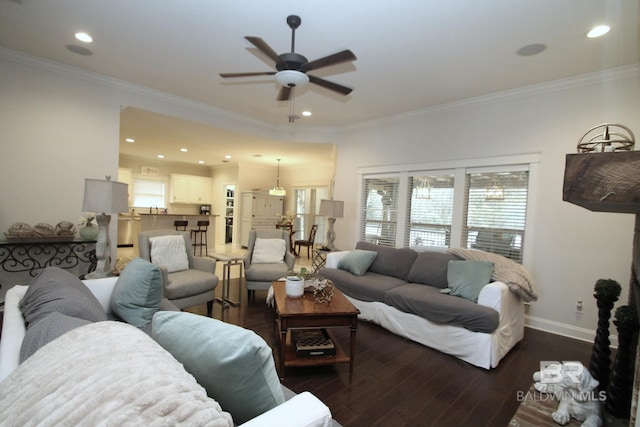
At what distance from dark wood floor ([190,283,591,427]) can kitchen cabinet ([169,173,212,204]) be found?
23.9 feet

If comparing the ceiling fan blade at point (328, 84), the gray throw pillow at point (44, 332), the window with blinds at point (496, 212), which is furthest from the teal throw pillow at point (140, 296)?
the window with blinds at point (496, 212)

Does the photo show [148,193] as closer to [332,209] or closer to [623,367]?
[332,209]

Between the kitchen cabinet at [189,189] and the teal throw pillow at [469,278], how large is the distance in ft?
28.0

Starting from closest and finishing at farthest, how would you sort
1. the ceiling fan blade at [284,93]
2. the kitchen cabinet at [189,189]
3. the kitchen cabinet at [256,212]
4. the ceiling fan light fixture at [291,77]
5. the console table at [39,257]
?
the ceiling fan light fixture at [291,77] → the ceiling fan blade at [284,93] → the console table at [39,257] → the kitchen cabinet at [256,212] → the kitchen cabinet at [189,189]

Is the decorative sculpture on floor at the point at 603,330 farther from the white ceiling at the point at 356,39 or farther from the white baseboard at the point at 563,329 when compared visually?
the white baseboard at the point at 563,329

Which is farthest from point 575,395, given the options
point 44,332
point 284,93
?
point 284,93

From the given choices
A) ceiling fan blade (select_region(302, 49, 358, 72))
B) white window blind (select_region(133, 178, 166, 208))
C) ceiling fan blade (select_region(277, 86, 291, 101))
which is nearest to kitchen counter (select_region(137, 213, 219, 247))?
white window blind (select_region(133, 178, 166, 208))

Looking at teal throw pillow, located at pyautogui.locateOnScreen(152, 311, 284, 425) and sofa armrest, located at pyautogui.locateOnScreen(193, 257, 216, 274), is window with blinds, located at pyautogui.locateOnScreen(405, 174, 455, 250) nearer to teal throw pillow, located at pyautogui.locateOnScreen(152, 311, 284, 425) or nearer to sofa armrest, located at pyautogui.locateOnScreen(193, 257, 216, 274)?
sofa armrest, located at pyautogui.locateOnScreen(193, 257, 216, 274)

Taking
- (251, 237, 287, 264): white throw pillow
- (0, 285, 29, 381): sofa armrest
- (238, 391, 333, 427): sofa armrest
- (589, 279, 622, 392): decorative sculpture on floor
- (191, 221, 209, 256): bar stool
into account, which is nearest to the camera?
(238, 391, 333, 427): sofa armrest

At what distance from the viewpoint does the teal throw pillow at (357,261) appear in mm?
3777

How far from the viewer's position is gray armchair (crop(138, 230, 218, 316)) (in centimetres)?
295

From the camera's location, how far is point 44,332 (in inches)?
40.3

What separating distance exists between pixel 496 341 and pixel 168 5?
4030 millimetres

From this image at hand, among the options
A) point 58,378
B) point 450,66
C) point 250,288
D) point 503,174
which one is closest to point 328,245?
point 250,288
